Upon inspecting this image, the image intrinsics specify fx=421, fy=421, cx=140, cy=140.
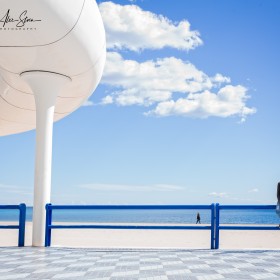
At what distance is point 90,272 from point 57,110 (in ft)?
20.4

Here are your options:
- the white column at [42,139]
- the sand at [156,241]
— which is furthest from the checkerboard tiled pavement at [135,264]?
the sand at [156,241]

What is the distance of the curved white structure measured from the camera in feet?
24.8

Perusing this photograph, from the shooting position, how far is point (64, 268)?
19.8ft

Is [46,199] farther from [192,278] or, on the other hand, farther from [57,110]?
[192,278]

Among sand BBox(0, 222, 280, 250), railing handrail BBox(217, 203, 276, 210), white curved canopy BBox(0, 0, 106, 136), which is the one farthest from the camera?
sand BBox(0, 222, 280, 250)

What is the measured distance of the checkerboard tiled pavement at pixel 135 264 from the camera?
5547 millimetres

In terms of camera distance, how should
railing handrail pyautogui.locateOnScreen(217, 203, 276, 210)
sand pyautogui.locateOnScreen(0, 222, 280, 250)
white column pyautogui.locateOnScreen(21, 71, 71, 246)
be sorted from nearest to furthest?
railing handrail pyautogui.locateOnScreen(217, 203, 276, 210) → white column pyautogui.locateOnScreen(21, 71, 71, 246) → sand pyautogui.locateOnScreen(0, 222, 280, 250)

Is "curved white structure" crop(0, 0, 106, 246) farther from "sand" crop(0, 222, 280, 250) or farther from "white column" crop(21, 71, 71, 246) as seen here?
"sand" crop(0, 222, 280, 250)

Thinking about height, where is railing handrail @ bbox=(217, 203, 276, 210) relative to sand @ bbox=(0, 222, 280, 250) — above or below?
above

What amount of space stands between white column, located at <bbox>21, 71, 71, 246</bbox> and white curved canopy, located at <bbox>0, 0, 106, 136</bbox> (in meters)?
0.20

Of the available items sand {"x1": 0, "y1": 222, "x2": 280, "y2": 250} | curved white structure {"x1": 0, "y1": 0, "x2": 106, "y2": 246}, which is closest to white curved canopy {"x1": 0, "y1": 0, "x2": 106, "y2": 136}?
curved white structure {"x1": 0, "y1": 0, "x2": 106, "y2": 246}

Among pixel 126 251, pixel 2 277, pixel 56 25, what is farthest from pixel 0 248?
pixel 56 25

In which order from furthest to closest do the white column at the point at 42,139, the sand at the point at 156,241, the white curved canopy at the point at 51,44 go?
1. the sand at the point at 156,241
2. the white column at the point at 42,139
3. the white curved canopy at the point at 51,44

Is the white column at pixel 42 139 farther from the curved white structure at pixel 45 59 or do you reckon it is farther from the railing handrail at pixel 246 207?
the railing handrail at pixel 246 207
